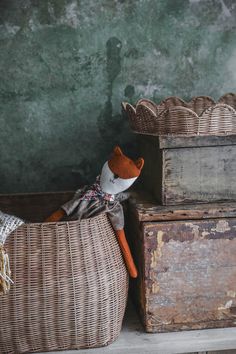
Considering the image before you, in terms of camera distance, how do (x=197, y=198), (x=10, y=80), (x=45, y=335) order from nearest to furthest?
(x=45, y=335) < (x=197, y=198) < (x=10, y=80)

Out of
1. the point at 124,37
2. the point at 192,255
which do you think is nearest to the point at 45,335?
the point at 192,255

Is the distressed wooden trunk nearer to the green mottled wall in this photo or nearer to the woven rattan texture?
the woven rattan texture

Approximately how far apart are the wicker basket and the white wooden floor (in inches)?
1.6

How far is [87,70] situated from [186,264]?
736 millimetres

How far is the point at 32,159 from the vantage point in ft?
6.19

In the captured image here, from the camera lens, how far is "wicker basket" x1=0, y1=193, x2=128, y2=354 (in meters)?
1.45

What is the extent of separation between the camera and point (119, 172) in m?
1.48

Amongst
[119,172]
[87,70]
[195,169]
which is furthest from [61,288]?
[87,70]

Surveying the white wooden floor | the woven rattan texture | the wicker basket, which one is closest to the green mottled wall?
the woven rattan texture

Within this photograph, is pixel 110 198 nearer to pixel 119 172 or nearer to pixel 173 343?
pixel 119 172

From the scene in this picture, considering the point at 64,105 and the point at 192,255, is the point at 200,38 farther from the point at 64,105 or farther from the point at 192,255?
the point at 192,255

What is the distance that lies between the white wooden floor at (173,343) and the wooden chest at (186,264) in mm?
30

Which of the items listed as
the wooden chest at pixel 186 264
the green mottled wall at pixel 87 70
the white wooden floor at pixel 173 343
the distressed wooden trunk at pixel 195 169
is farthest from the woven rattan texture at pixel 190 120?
the white wooden floor at pixel 173 343

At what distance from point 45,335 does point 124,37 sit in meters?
0.99
